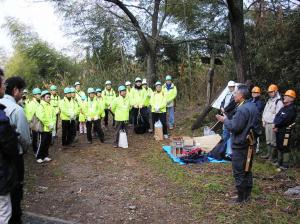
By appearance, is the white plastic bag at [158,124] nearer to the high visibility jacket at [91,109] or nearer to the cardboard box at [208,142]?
the high visibility jacket at [91,109]

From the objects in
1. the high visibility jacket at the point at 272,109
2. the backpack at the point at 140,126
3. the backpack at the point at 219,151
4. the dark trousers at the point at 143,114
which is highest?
the high visibility jacket at the point at 272,109

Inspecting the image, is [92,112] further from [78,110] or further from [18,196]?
[18,196]

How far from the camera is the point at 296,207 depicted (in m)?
6.37

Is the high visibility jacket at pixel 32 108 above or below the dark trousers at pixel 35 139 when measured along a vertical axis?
above

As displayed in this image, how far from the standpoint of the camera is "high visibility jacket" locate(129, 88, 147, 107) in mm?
13281

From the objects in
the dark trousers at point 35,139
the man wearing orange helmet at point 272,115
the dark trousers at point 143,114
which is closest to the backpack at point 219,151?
the man wearing orange helmet at point 272,115

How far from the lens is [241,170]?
6387 millimetres

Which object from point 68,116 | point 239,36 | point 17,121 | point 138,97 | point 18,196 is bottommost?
A: point 18,196

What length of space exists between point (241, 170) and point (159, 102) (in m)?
6.47

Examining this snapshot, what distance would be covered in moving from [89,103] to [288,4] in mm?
7363

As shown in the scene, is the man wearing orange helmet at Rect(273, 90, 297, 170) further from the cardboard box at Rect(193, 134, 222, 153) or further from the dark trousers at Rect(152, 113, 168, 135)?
the dark trousers at Rect(152, 113, 168, 135)

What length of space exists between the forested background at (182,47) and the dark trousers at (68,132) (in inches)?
170

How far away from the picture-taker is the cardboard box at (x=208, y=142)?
10.5 m

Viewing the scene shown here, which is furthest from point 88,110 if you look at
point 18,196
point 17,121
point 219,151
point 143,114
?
point 17,121
